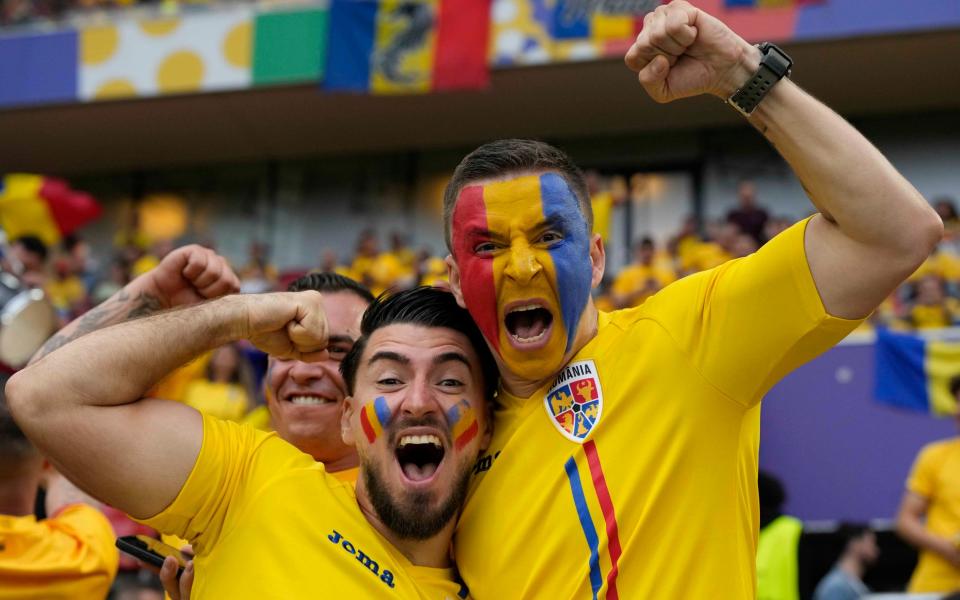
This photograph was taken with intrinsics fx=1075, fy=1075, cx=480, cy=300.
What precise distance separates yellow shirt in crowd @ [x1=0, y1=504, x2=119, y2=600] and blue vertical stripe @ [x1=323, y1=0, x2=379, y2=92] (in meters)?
11.0

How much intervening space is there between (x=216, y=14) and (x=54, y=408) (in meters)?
14.0

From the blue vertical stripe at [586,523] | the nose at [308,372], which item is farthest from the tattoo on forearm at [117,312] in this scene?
the blue vertical stripe at [586,523]

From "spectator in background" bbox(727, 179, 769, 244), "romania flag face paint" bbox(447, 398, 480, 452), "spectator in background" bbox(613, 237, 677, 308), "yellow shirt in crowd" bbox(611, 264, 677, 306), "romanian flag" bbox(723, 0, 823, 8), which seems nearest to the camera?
"romania flag face paint" bbox(447, 398, 480, 452)

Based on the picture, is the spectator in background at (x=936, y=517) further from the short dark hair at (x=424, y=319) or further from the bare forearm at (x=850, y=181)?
the bare forearm at (x=850, y=181)

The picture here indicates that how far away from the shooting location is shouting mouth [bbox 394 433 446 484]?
277 cm

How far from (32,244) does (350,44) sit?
5.19m

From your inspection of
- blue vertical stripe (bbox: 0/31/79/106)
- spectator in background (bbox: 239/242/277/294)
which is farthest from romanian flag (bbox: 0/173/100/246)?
blue vertical stripe (bbox: 0/31/79/106)

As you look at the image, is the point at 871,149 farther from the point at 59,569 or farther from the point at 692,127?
the point at 692,127

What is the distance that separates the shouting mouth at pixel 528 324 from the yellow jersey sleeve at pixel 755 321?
0.32 metres

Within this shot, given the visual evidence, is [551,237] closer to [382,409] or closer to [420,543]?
[382,409]

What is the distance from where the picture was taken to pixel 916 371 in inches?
325

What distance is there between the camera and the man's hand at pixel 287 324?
2.80m

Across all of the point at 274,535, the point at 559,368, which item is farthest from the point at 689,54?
the point at 274,535

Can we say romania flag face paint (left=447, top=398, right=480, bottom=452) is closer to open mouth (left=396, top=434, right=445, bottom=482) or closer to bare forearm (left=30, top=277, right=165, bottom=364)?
open mouth (left=396, top=434, right=445, bottom=482)
